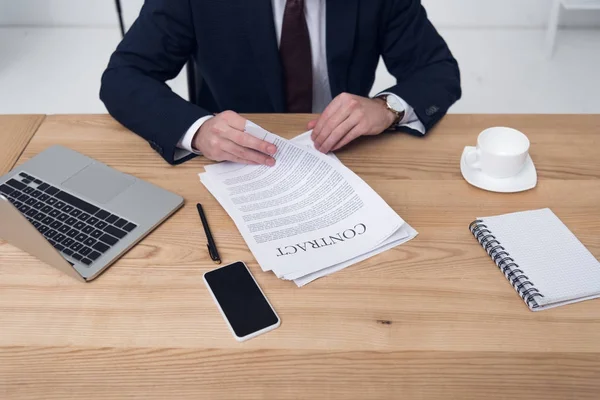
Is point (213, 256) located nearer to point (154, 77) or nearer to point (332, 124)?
point (332, 124)

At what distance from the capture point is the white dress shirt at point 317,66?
3.80 feet

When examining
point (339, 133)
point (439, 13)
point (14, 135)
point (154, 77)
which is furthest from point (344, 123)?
point (439, 13)

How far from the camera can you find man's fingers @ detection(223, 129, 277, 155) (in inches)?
42.6

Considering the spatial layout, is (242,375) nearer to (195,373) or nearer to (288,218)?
(195,373)

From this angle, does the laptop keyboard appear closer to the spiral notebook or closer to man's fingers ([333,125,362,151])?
man's fingers ([333,125,362,151])

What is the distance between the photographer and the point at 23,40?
10.6 ft

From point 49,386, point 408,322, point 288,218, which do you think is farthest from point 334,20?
point 49,386

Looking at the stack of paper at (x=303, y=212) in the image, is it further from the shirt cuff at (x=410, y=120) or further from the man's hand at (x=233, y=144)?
the shirt cuff at (x=410, y=120)

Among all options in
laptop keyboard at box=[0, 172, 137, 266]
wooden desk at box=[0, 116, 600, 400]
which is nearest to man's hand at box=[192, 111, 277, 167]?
wooden desk at box=[0, 116, 600, 400]

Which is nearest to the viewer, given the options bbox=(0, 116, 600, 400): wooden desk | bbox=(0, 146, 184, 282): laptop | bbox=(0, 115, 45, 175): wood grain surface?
bbox=(0, 116, 600, 400): wooden desk

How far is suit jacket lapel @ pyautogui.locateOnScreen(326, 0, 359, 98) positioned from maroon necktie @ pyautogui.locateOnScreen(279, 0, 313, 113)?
0.05 metres

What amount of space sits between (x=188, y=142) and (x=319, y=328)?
1.60 feet

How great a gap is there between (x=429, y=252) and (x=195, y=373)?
1.28 feet

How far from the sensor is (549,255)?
3.01 feet
